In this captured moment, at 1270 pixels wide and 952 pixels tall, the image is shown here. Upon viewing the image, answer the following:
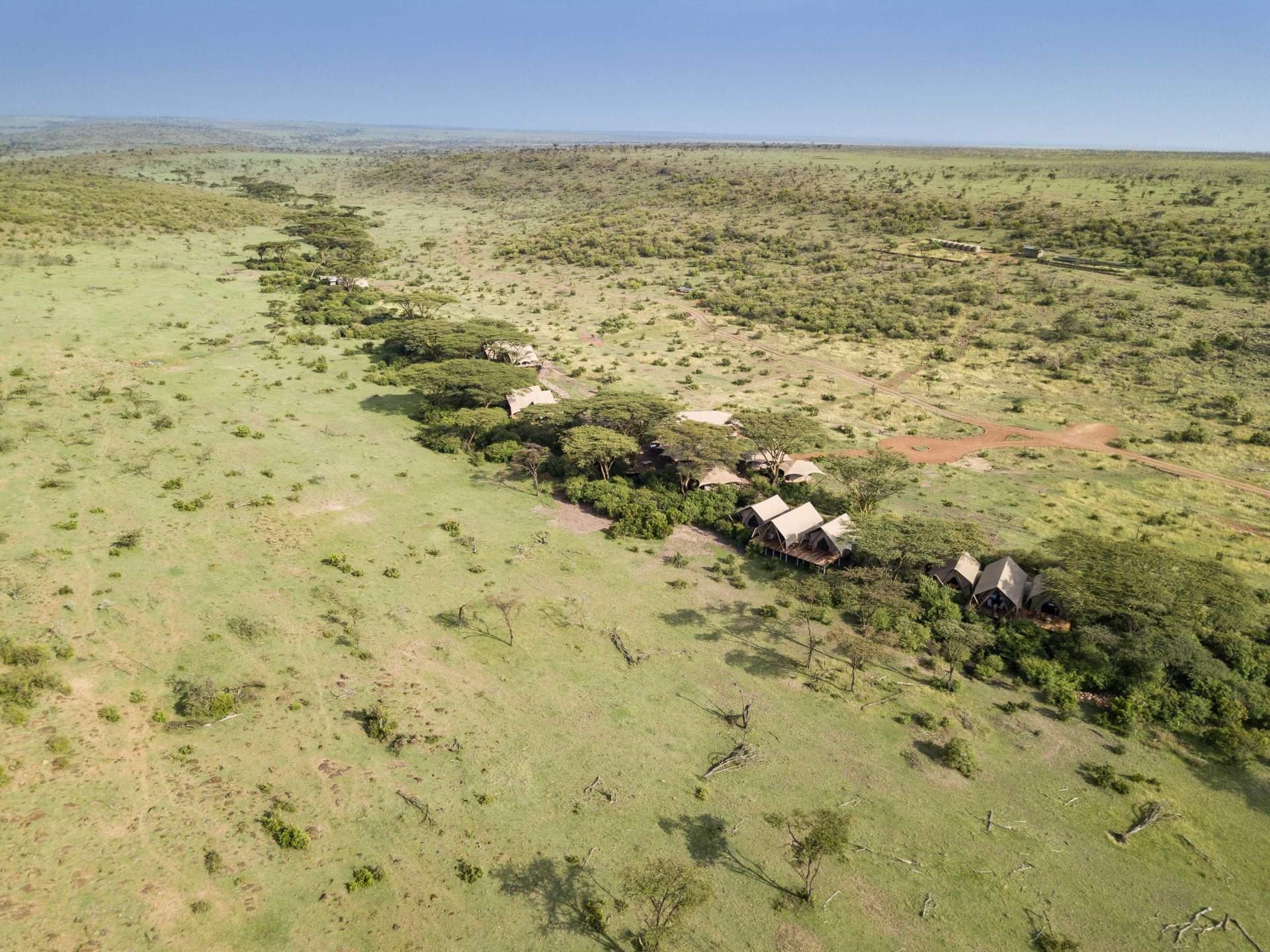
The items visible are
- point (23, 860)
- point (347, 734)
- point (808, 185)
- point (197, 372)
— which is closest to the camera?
point (23, 860)

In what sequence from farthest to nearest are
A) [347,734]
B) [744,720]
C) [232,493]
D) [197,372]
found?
1. [197,372]
2. [232,493]
3. [744,720]
4. [347,734]

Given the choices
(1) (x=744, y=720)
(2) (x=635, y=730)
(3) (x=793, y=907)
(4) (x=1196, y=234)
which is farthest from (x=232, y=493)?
(4) (x=1196, y=234)

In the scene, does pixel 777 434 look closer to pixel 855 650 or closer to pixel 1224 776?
pixel 855 650

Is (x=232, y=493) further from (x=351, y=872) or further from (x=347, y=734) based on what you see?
(x=351, y=872)

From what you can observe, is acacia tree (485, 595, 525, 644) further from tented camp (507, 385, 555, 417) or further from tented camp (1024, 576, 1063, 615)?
tented camp (1024, 576, 1063, 615)

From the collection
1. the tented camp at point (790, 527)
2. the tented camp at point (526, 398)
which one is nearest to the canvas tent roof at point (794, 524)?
the tented camp at point (790, 527)
